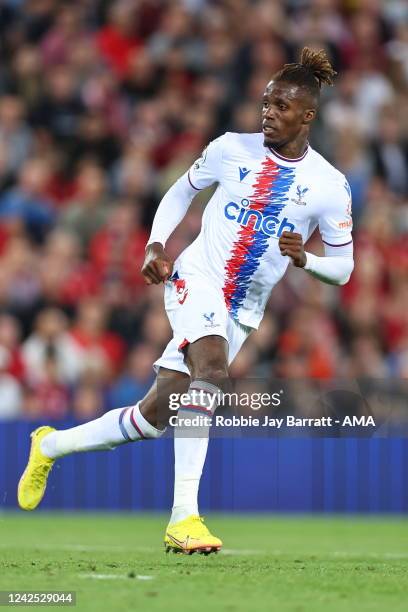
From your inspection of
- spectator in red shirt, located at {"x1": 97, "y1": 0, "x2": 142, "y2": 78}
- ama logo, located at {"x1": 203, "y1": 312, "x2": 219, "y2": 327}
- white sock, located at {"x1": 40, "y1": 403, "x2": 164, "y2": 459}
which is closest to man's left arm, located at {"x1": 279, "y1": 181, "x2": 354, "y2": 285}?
ama logo, located at {"x1": 203, "y1": 312, "x2": 219, "y2": 327}

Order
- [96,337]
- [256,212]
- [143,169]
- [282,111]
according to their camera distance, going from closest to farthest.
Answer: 1. [282,111]
2. [256,212]
3. [96,337]
4. [143,169]

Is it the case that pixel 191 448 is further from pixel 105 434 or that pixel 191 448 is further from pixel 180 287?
pixel 180 287

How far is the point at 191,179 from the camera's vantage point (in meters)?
7.63

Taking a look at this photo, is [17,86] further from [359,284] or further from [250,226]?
[250,226]

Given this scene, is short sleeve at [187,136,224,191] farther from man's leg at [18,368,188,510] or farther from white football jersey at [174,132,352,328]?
man's leg at [18,368,188,510]

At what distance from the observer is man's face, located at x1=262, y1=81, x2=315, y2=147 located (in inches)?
288

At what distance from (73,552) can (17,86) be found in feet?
25.0

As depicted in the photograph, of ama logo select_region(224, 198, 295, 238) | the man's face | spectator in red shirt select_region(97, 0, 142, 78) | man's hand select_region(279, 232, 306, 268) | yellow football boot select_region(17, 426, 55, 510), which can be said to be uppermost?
spectator in red shirt select_region(97, 0, 142, 78)

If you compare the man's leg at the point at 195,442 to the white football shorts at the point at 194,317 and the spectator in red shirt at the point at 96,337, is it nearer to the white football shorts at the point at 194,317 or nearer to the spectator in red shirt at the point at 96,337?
the white football shorts at the point at 194,317

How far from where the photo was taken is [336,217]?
7445mm

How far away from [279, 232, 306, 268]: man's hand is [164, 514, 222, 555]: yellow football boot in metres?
1.34

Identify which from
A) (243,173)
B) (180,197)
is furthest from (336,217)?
(180,197)

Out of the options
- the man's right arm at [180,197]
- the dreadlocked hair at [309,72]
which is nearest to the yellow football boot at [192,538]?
→ the man's right arm at [180,197]

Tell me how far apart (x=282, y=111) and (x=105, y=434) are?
192 cm
